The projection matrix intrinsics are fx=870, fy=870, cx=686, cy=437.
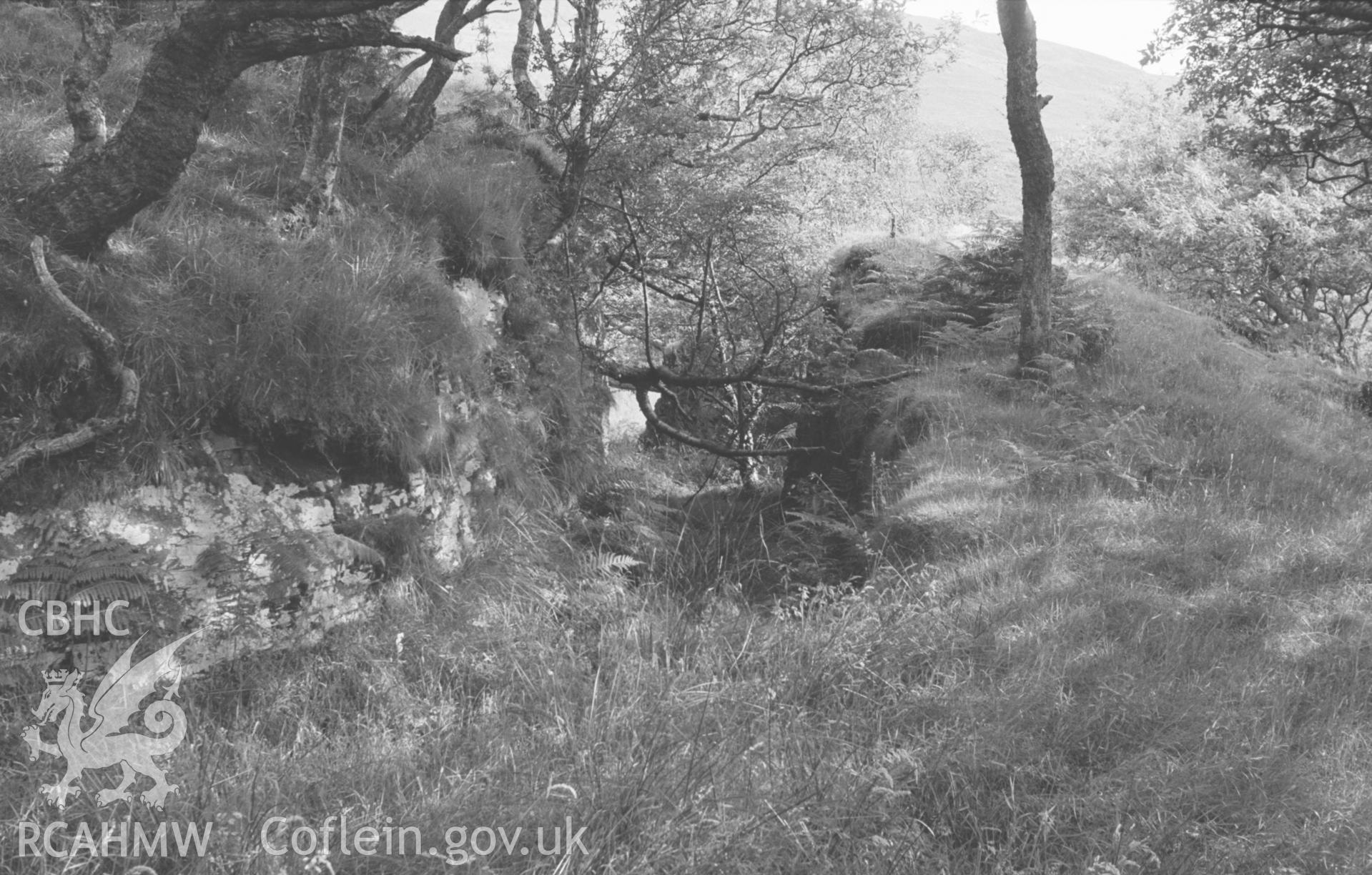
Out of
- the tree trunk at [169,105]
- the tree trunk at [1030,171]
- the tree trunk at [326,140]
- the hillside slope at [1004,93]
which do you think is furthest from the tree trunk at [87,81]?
the hillside slope at [1004,93]

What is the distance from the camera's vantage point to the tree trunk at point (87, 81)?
4761mm

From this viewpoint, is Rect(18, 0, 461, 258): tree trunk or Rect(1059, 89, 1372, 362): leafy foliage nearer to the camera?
Rect(18, 0, 461, 258): tree trunk

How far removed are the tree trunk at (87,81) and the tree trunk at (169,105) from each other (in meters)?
0.18

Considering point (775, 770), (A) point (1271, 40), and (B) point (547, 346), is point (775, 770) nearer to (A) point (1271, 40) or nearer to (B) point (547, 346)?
(B) point (547, 346)

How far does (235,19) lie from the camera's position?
4.57 meters

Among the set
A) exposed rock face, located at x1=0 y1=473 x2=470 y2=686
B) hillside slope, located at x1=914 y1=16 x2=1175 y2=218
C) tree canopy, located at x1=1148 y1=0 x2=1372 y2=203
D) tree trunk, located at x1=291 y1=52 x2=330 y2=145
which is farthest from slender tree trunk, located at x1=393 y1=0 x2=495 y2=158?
hillside slope, located at x1=914 y1=16 x2=1175 y2=218

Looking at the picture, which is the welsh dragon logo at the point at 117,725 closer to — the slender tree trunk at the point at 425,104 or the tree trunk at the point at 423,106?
the slender tree trunk at the point at 425,104

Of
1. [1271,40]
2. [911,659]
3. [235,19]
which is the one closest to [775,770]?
[911,659]

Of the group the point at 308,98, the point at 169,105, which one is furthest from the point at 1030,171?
the point at 169,105

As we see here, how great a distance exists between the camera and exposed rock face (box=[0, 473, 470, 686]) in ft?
12.9

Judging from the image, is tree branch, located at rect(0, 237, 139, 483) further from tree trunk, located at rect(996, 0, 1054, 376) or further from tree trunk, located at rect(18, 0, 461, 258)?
tree trunk, located at rect(996, 0, 1054, 376)

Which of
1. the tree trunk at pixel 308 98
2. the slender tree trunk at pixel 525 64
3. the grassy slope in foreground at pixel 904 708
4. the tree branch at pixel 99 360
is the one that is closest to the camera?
the grassy slope in foreground at pixel 904 708

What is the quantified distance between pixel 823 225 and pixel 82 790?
1576cm

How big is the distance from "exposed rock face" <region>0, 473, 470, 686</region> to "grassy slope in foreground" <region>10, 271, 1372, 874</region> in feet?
0.82
